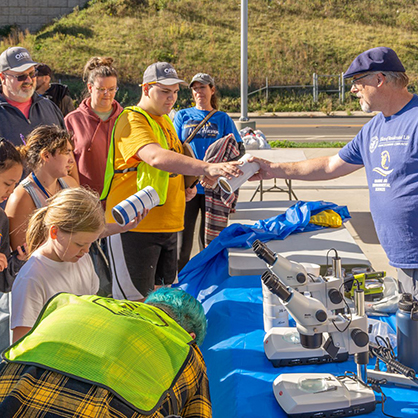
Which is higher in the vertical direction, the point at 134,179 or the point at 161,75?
the point at 161,75

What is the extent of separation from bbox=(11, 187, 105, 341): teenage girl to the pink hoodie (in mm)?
1743

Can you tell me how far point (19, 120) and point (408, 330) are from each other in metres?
Result: 2.65

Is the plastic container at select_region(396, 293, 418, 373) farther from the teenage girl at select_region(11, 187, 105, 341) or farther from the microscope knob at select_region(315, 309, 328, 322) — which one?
the teenage girl at select_region(11, 187, 105, 341)

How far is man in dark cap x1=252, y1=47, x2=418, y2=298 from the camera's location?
2.32m

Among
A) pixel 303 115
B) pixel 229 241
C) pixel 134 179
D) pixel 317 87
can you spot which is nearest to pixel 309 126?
pixel 303 115

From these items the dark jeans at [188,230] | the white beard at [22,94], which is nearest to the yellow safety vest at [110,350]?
the white beard at [22,94]

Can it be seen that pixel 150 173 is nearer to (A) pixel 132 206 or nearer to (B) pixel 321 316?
(A) pixel 132 206

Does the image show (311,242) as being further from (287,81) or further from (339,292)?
(287,81)

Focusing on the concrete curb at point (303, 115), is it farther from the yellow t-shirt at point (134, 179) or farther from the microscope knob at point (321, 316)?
the microscope knob at point (321, 316)

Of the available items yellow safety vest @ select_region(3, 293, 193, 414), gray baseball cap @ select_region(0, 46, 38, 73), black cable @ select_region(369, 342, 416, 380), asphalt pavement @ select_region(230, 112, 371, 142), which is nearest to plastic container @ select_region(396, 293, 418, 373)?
black cable @ select_region(369, 342, 416, 380)

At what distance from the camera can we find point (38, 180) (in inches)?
101

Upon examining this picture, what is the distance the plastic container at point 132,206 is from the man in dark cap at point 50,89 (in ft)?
8.31

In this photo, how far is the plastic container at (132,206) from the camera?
228 centimetres

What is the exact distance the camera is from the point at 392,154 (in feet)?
7.75
